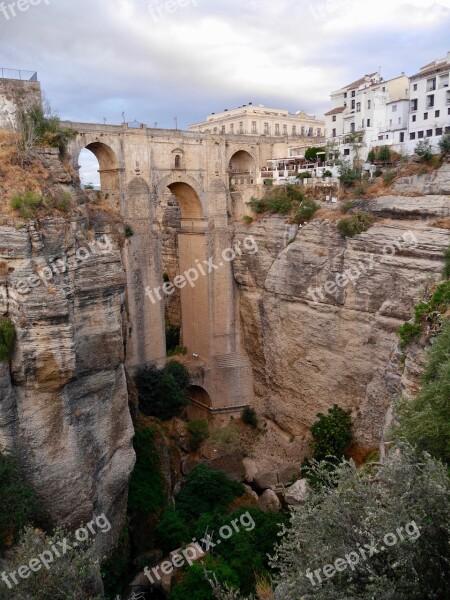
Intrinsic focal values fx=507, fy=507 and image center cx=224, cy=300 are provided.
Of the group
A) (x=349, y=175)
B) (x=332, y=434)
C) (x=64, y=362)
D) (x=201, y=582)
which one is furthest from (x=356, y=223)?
(x=201, y=582)

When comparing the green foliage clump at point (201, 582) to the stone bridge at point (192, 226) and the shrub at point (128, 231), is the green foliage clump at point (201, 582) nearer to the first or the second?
the stone bridge at point (192, 226)

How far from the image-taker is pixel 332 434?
1683 cm

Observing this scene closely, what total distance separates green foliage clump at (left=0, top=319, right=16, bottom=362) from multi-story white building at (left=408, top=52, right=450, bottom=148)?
61.2ft

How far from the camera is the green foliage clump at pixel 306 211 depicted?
64.1ft

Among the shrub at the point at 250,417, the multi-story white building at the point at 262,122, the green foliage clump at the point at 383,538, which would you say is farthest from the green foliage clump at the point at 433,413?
the multi-story white building at the point at 262,122

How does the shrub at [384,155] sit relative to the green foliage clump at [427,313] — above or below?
above

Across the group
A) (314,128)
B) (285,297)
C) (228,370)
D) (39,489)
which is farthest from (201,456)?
(314,128)

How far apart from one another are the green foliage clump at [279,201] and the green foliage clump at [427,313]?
11.3 metres

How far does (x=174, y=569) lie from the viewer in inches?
457

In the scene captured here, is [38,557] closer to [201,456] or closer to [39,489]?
[39,489]

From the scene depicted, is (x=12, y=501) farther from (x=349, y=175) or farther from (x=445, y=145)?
(x=445, y=145)

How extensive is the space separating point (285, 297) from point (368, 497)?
14.6m

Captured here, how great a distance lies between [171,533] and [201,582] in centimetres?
247

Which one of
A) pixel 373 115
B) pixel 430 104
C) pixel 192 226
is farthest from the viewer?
pixel 373 115
